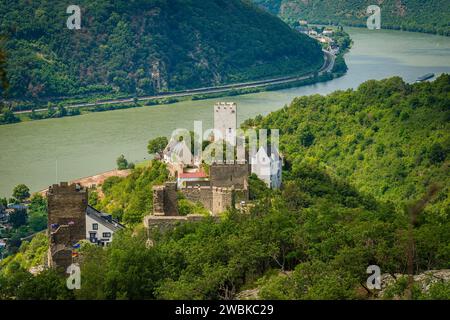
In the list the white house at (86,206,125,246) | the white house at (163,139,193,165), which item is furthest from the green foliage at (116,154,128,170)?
the white house at (86,206,125,246)

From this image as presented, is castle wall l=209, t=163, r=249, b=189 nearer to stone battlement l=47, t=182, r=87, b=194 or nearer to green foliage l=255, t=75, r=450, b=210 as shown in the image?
stone battlement l=47, t=182, r=87, b=194

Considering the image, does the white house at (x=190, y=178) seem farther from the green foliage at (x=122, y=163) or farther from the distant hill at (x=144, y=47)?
the distant hill at (x=144, y=47)

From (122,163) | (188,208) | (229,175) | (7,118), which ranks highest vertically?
(229,175)
